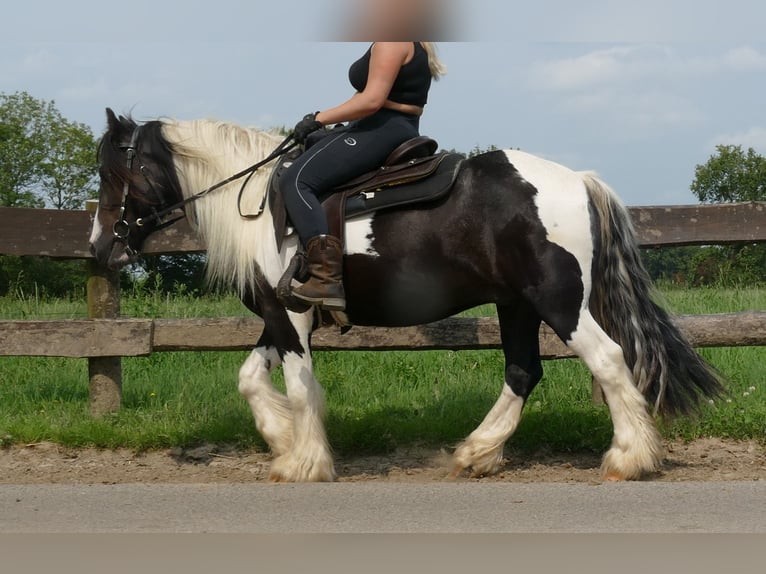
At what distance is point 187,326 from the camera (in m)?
7.00

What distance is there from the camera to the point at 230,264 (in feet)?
19.7

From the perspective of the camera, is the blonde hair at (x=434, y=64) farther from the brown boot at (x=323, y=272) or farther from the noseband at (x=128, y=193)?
the noseband at (x=128, y=193)

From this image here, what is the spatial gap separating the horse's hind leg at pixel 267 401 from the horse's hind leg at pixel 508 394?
111cm

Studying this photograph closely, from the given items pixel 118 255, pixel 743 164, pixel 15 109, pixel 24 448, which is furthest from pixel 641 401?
pixel 743 164

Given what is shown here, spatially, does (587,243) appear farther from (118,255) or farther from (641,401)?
(118,255)

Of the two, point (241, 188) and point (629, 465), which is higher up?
point (241, 188)

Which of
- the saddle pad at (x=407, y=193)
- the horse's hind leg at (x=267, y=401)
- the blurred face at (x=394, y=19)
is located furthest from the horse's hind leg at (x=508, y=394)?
the blurred face at (x=394, y=19)

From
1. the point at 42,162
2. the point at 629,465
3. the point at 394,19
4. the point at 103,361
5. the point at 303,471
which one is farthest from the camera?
the point at 42,162

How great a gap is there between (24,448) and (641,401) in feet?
13.7

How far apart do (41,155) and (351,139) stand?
38.4m

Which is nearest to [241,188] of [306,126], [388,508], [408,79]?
[306,126]

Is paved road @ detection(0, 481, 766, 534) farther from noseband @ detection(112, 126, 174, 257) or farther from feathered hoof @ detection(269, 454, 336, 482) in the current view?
noseband @ detection(112, 126, 174, 257)

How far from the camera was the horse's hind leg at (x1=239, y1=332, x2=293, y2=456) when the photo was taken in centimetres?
597

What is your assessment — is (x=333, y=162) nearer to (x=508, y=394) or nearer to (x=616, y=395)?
(x=508, y=394)
